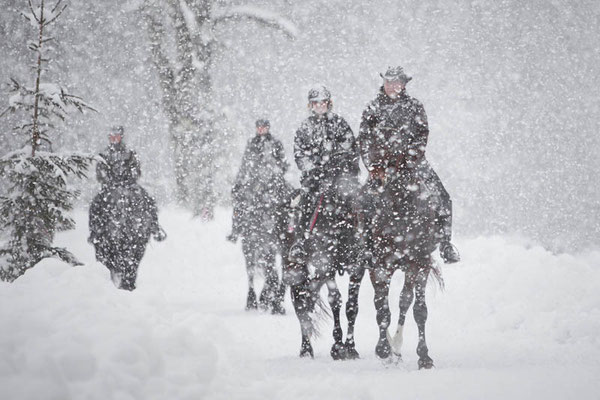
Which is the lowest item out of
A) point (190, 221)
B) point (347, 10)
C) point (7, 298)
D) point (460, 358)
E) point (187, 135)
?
point (460, 358)

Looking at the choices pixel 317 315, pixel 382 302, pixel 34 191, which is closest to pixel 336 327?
pixel 317 315

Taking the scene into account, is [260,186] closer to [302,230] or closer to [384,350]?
[302,230]

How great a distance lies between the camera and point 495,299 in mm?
9289

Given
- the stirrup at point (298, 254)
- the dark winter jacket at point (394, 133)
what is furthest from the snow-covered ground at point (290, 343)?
the dark winter jacket at point (394, 133)

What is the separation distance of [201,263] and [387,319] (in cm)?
920

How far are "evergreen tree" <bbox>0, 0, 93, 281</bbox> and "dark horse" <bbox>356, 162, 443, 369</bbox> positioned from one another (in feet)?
11.6

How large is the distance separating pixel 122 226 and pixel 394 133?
16.6 feet

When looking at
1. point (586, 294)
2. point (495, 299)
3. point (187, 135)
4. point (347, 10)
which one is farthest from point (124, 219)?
point (347, 10)

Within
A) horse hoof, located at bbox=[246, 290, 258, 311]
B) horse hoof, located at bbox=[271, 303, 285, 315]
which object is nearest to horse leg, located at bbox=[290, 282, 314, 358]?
horse hoof, located at bbox=[271, 303, 285, 315]

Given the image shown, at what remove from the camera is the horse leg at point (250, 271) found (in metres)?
10.6

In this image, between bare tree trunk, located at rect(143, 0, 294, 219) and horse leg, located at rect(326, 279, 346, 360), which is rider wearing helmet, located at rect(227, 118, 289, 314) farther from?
bare tree trunk, located at rect(143, 0, 294, 219)

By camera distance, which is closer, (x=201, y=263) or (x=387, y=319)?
(x=387, y=319)

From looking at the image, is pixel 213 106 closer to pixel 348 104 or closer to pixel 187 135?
pixel 187 135

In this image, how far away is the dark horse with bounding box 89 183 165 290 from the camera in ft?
32.6
